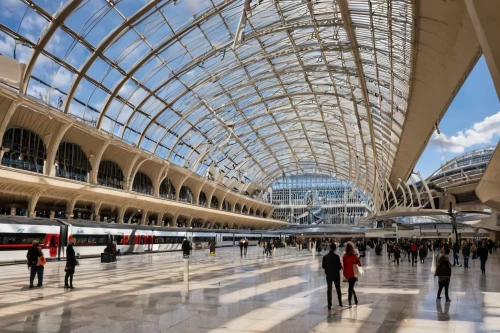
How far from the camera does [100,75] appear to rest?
122 feet

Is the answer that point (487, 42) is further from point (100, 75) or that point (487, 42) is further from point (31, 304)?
point (100, 75)

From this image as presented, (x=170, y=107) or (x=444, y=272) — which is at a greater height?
(x=170, y=107)

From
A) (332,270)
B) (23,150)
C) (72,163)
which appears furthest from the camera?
(72,163)

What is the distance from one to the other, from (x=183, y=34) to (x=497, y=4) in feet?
97.4

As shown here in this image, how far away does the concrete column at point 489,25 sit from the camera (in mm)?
10297

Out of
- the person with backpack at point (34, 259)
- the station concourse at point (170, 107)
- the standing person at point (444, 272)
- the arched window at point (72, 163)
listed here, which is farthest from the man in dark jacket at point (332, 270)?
the arched window at point (72, 163)

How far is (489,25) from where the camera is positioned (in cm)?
1088

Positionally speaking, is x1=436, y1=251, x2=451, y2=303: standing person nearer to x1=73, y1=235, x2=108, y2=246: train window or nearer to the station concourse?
the station concourse

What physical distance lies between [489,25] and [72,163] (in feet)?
126

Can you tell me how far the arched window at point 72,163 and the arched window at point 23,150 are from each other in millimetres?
2710

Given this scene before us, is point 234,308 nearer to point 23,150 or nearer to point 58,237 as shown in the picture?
point 58,237

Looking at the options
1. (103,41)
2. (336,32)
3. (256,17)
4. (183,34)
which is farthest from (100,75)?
(336,32)

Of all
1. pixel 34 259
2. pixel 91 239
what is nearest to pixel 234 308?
pixel 34 259

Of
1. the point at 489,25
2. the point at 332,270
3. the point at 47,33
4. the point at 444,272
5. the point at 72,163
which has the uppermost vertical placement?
the point at 47,33
